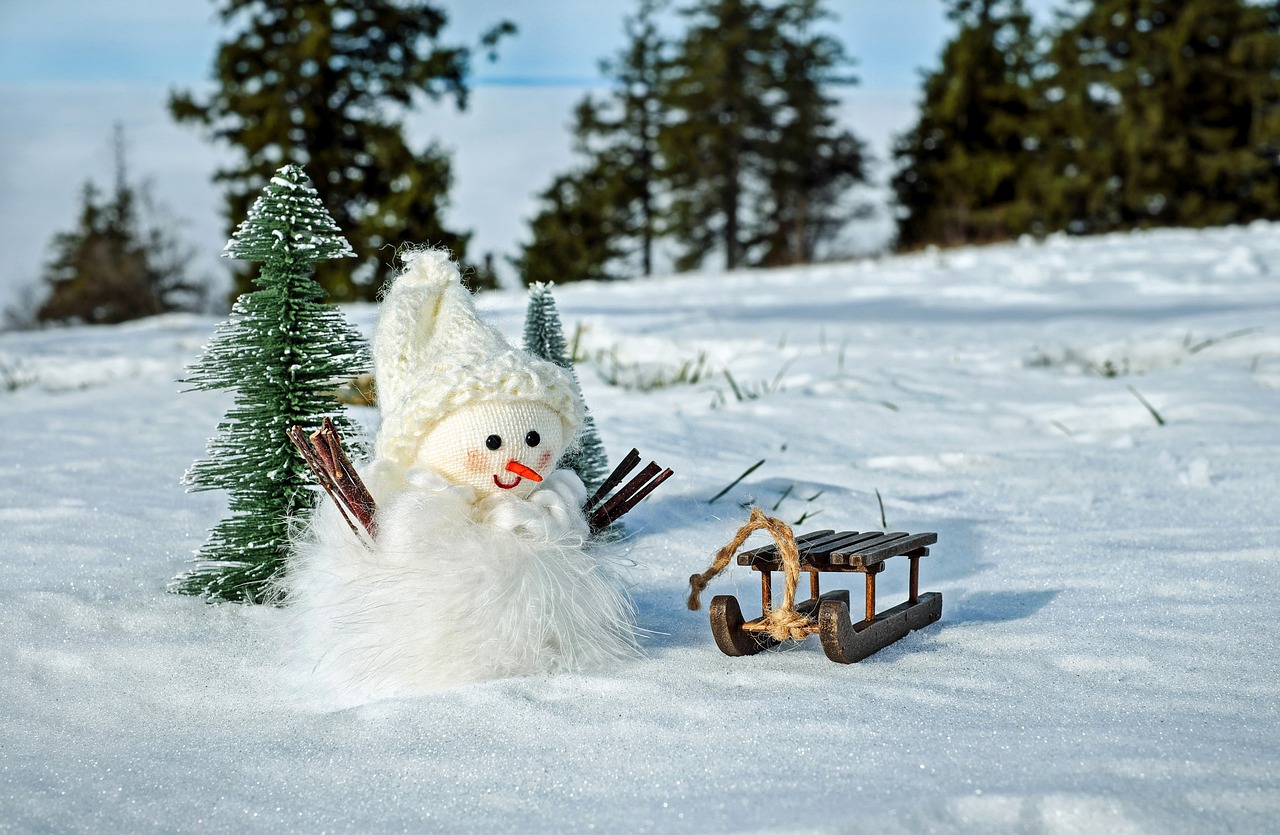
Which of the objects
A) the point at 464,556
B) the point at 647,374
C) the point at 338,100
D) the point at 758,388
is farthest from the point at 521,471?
the point at 338,100

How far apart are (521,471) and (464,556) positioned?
23 centimetres

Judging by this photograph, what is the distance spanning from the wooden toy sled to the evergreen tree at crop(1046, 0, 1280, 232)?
26.9 m

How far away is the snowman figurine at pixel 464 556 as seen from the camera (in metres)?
2.03

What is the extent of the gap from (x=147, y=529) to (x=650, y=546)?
153 centimetres

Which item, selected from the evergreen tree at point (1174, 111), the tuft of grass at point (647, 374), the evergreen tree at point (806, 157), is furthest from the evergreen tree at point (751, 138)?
the tuft of grass at point (647, 374)

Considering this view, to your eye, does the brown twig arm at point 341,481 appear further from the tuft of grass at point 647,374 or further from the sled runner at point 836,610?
the tuft of grass at point 647,374

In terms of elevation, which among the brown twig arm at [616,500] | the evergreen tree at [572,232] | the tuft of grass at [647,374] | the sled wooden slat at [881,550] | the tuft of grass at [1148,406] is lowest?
the sled wooden slat at [881,550]

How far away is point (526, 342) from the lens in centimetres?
281

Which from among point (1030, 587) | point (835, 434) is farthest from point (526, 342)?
point (835, 434)

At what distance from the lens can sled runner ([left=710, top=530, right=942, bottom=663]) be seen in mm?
2025

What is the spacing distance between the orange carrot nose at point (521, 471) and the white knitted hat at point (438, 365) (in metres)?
0.14

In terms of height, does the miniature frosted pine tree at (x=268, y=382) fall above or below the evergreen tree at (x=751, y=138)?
below

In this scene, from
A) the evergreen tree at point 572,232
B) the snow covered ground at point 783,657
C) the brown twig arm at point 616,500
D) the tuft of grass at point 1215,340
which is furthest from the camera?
the evergreen tree at point 572,232

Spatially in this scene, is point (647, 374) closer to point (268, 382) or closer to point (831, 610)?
point (268, 382)
